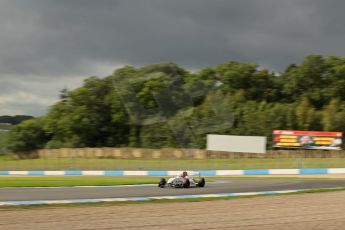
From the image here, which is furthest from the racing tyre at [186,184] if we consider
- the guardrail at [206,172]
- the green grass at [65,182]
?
the guardrail at [206,172]

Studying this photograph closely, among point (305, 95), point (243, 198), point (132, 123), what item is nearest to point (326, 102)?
point (305, 95)

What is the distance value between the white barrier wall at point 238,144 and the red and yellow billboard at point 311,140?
6.51ft

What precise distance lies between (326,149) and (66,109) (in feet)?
152

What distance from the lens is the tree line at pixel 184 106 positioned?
6644 cm

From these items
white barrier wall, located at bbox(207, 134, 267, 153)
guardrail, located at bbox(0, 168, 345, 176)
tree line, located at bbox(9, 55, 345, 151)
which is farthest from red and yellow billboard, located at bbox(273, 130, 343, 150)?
guardrail, located at bbox(0, 168, 345, 176)

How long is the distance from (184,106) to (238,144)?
19.1m

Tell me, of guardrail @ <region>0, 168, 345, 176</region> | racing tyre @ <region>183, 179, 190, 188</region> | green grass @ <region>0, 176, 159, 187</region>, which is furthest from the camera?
guardrail @ <region>0, 168, 345, 176</region>

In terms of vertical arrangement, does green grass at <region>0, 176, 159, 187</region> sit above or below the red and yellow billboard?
below

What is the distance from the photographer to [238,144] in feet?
181

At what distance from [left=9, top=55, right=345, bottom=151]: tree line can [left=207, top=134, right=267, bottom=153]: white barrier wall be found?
694cm

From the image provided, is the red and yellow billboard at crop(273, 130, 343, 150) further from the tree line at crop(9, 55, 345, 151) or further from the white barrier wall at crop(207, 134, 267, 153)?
the tree line at crop(9, 55, 345, 151)

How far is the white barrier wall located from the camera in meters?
52.9

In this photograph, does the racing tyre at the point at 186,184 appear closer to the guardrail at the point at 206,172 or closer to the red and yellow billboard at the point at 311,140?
the guardrail at the point at 206,172

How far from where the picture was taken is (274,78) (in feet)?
262
